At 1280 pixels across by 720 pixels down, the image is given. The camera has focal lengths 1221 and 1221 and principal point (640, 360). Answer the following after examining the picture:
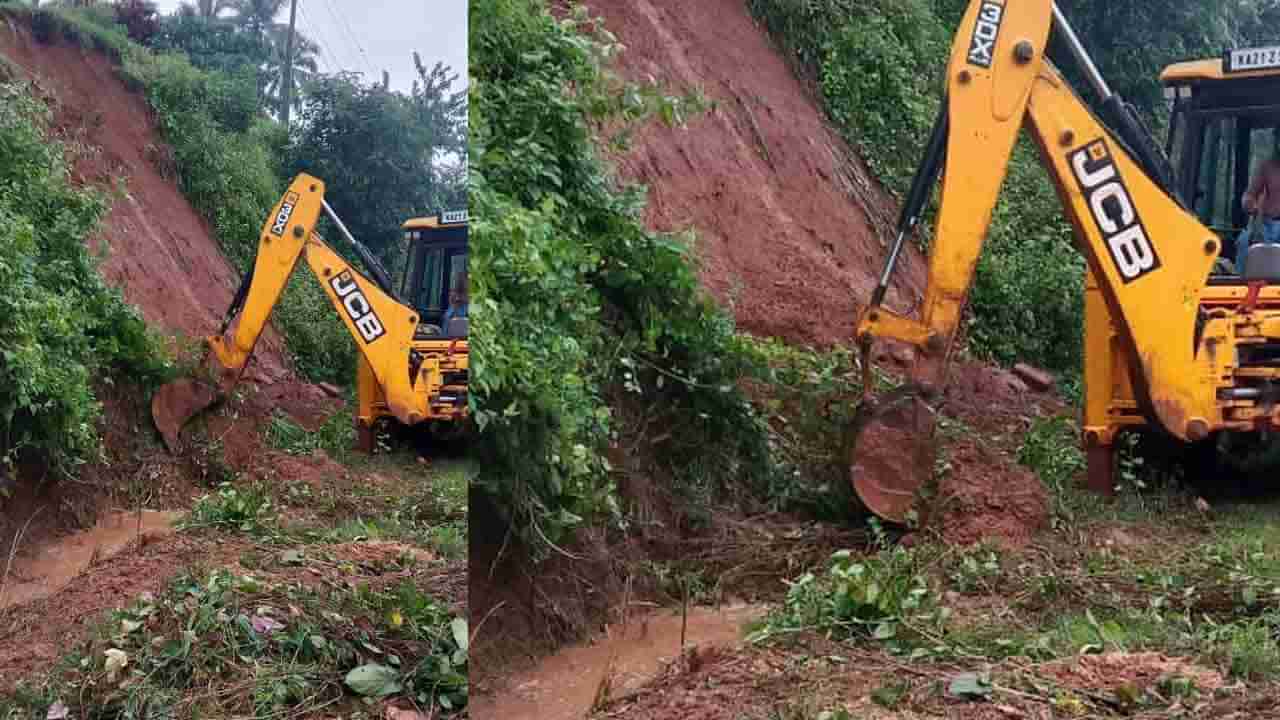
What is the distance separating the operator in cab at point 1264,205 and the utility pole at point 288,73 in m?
3.22

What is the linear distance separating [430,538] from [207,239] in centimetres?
99

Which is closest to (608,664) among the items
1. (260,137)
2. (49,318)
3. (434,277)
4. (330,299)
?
(434,277)

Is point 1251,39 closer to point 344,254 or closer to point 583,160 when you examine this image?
point 583,160

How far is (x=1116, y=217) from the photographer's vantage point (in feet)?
13.1

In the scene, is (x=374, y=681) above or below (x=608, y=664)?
below

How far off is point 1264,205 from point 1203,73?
0.52 meters

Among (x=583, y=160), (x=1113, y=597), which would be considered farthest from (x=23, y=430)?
(x=1113, y=597)

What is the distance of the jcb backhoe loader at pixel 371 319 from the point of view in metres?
2.70

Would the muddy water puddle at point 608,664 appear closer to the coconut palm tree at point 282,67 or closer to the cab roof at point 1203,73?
the coconut palm tree at point 282,67

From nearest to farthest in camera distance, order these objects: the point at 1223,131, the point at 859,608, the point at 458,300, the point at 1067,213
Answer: the point at 458,300 < the point at 859,608 < the point at 1067,213 < the point at 1223,131

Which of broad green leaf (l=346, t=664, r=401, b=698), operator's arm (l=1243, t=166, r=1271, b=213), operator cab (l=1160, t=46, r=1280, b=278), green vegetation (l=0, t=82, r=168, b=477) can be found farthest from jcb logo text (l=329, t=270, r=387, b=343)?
operator's arm (l=1243, t=166, r=1271, b=213)

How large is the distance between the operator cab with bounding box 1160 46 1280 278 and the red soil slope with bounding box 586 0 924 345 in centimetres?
110

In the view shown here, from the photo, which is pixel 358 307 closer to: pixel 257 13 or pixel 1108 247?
pixel 257 13

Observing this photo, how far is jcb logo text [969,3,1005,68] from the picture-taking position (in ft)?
12.5
